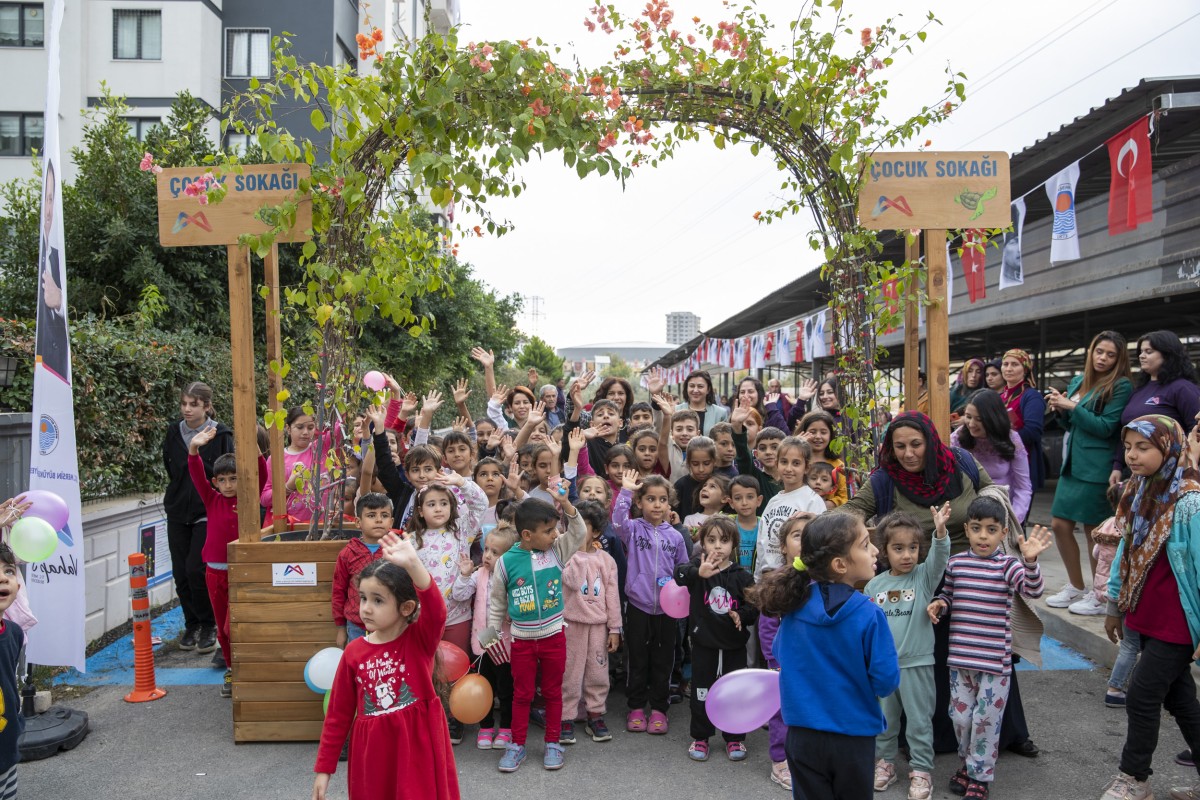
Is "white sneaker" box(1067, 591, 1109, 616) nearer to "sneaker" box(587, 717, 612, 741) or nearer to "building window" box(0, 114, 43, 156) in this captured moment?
"sneaker" box(587, 717, 612, 741)

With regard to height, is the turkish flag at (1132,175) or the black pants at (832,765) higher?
the turkish flag at (1132,175)

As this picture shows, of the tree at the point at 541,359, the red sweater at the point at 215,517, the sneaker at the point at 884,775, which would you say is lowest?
the sneaker at the point at 884,775

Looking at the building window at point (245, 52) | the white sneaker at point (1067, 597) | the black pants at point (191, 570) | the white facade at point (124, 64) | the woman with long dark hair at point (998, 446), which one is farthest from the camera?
the building window at point (245, 52)

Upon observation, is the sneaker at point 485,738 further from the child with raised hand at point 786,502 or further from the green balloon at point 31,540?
the green balloon at point 31,540

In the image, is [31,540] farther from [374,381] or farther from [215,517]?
[374,381]

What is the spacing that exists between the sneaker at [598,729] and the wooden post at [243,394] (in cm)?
208

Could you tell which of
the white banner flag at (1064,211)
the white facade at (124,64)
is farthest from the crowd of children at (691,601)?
the white facade at (124,64)

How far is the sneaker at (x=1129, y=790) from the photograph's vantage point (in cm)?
366

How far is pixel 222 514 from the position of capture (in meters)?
5.49

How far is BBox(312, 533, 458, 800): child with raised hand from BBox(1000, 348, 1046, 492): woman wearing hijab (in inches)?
192

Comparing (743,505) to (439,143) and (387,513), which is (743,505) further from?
(439,143)

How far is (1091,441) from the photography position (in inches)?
231

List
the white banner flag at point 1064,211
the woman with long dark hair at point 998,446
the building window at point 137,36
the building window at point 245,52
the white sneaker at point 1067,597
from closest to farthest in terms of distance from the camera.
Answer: the woman with long dark hair at point 998,446 < the white sneaker at point 1067,597 < the white banner flag at point 1064,211 < the building window at point 137,36 < the building window at point 245,52

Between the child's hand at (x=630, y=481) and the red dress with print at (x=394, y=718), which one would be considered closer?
the red dress with print at (x=394, y=718)
